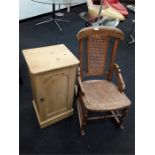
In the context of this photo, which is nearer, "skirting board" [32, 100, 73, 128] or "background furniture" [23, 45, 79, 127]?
"background furniture" [23, 45, 79, 127]

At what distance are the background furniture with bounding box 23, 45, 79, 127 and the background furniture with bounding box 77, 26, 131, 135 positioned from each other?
149 millimetres

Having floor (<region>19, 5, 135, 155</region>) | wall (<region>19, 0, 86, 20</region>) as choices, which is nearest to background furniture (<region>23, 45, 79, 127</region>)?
floor (<region>19, 5, 135, 155</region>)

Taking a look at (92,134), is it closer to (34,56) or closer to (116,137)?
(116,137)

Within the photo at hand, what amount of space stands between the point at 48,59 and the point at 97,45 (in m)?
0.50

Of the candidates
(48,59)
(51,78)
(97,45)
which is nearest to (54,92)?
(51,78)

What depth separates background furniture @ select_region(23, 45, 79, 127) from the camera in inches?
50.1

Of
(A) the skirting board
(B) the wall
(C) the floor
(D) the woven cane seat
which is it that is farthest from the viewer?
(B) the wall

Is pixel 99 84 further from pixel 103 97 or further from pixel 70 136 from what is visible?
pixel 70 136

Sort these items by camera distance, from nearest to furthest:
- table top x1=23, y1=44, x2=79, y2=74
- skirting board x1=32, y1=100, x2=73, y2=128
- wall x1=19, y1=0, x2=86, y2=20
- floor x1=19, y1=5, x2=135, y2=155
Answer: table top x1=23, y1=44, x2=79, y2=74 < floor x1=19, y1=5, x2=135, y2=155 < skirting board x1=32, y1=100, x2=73, y2=128 < wall x1=19, y1=0, x2=86, y2=20

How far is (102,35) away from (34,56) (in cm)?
64

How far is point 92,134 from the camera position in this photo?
1635 mm

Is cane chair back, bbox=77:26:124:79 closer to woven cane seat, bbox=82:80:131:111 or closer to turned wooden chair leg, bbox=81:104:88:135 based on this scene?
woven cane seat, bbox=82:80:131:111
